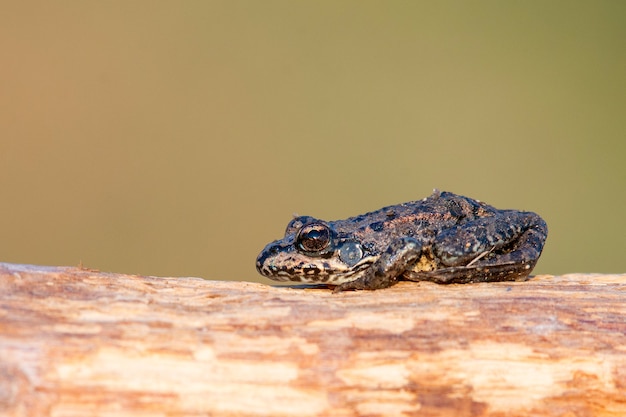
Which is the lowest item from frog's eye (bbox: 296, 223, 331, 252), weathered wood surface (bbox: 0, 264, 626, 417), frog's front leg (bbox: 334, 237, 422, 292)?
weathered wood surface (bbox: 0, 264, 626, 417)

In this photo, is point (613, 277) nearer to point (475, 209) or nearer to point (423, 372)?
point (475, 209)

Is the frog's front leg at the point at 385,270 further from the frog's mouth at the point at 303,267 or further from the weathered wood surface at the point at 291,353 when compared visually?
the weathered wood surface at the point at 291,353

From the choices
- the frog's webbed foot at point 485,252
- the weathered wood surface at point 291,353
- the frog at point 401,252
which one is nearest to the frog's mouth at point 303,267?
the frog at point 401,252

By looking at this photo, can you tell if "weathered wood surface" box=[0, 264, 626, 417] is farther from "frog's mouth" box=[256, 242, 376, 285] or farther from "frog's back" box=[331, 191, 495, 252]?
"frog's back" box=[331, 191, 495, 252]

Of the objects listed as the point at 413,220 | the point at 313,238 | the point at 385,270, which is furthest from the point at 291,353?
the point at 413,220

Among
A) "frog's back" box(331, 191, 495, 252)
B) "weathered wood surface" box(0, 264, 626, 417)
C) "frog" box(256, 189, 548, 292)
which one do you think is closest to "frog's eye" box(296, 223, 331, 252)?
"frog" box(256, 189, 548, 292)

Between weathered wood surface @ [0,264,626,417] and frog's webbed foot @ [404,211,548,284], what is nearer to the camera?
weathered wood surface @ [0,264,626,417]

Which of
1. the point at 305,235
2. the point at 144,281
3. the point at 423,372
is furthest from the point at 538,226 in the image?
the point at 144,281
